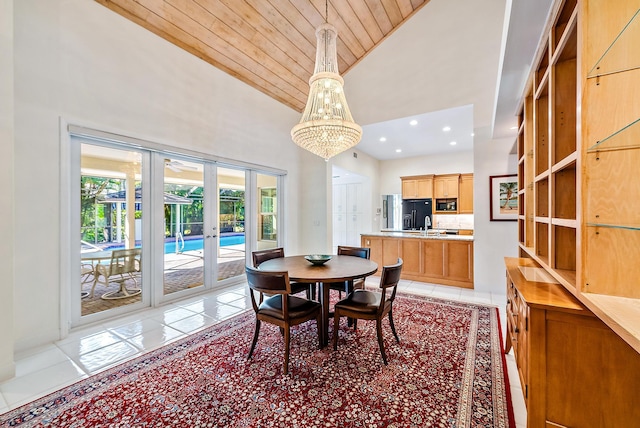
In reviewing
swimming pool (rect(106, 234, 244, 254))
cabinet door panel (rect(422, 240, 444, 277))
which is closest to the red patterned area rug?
swimming pool (rect(106, 234, 244, 254))

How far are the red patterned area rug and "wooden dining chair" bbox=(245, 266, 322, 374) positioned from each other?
0.80 feet

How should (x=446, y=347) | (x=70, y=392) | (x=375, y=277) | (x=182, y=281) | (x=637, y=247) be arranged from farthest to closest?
(x=375, y=277)
(x=182, y=281)
(x=446, y=347)
(x=70, y=392)
(x=637, y=247)

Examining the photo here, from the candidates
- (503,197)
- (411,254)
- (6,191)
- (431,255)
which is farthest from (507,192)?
A: (6,191)

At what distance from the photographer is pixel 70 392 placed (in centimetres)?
190

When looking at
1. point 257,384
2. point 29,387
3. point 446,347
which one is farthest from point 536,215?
point 29,387

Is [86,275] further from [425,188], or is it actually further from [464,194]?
[464,194]

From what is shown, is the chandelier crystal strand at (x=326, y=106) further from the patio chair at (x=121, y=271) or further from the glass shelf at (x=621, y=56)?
the patio chair at (x=121, y=271)

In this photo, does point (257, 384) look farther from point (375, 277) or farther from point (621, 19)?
point (375, 277)

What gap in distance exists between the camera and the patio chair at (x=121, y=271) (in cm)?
324

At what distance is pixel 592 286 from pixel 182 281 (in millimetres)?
4611

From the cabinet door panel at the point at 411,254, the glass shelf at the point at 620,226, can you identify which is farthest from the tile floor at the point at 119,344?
the glass shelf at the point at 620,226

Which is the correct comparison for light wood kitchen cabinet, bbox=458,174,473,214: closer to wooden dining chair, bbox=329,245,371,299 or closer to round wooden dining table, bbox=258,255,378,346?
wooden dining chair, bbox=329,245,371,299

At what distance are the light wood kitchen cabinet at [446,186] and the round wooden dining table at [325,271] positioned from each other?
17.1 ft

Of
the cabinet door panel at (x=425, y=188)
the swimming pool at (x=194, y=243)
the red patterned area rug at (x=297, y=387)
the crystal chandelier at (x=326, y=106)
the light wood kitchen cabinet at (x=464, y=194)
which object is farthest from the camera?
the cabinet door panel at (x=425, y=188)
